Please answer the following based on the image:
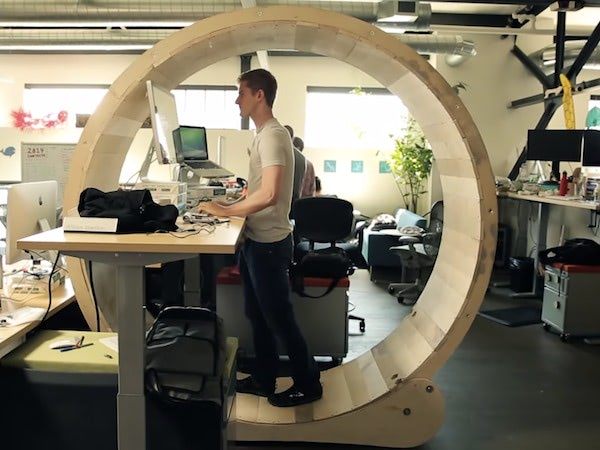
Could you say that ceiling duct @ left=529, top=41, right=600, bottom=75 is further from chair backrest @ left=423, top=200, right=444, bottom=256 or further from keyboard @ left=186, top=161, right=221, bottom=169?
keyboard @ left=186, top=161, right=221, bottom=169

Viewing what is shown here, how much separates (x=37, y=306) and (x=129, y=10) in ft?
13.1

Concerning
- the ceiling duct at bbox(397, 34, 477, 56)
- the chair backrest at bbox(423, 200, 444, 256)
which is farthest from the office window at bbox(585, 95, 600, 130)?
the chair backrest at bbox(423, 200, 444, 256)

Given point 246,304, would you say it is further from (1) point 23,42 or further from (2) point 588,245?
(1) point 23,42

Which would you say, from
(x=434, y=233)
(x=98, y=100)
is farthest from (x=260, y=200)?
(x=98, y=100)

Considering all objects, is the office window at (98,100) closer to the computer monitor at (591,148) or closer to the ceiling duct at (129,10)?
the ceiling duct at (129,10)

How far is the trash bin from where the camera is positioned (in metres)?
5.75

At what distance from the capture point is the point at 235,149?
6484mm

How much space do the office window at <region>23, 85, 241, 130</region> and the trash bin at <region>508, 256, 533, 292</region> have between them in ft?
14.9

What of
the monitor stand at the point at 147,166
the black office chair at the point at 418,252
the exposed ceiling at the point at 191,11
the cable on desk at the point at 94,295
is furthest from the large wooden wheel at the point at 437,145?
the exposed ceiling at the point at 191,11

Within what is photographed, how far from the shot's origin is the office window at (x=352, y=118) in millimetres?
8156

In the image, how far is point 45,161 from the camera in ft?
14.3

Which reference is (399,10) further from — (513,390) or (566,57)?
(513,390)

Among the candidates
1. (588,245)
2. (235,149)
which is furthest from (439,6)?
(588,245)

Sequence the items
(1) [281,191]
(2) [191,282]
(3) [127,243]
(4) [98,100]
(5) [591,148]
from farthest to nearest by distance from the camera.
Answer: (4) [98,100] → (5) [591,148] → (2) [191,282] → (1) [281,191] → (3) [127,243]
